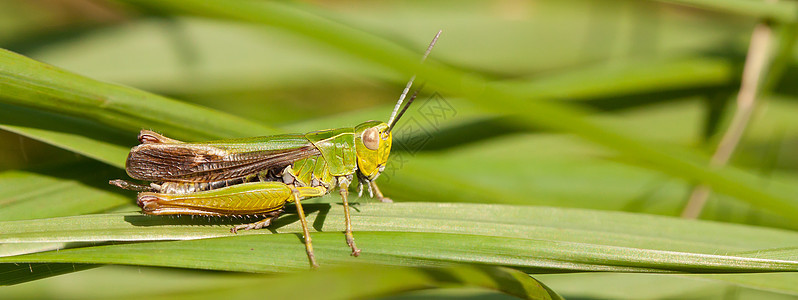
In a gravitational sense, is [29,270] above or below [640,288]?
above

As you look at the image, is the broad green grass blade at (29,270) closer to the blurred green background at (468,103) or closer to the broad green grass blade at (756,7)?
the blurred green background at (468,103)

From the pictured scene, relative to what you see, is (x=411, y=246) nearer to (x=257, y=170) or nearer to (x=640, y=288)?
(x=257, y=170)

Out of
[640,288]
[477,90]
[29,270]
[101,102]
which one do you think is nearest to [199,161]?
[101,102]

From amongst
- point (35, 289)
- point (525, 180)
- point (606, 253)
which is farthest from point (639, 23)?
point (35, 289)

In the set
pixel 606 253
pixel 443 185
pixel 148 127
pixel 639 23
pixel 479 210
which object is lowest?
Answer: pixel 606 253

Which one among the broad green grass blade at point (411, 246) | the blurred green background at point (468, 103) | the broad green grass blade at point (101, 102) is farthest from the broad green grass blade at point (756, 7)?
the broad green grass blade at point (101, 102)

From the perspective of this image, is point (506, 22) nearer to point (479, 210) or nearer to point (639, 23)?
point (639, 23)
